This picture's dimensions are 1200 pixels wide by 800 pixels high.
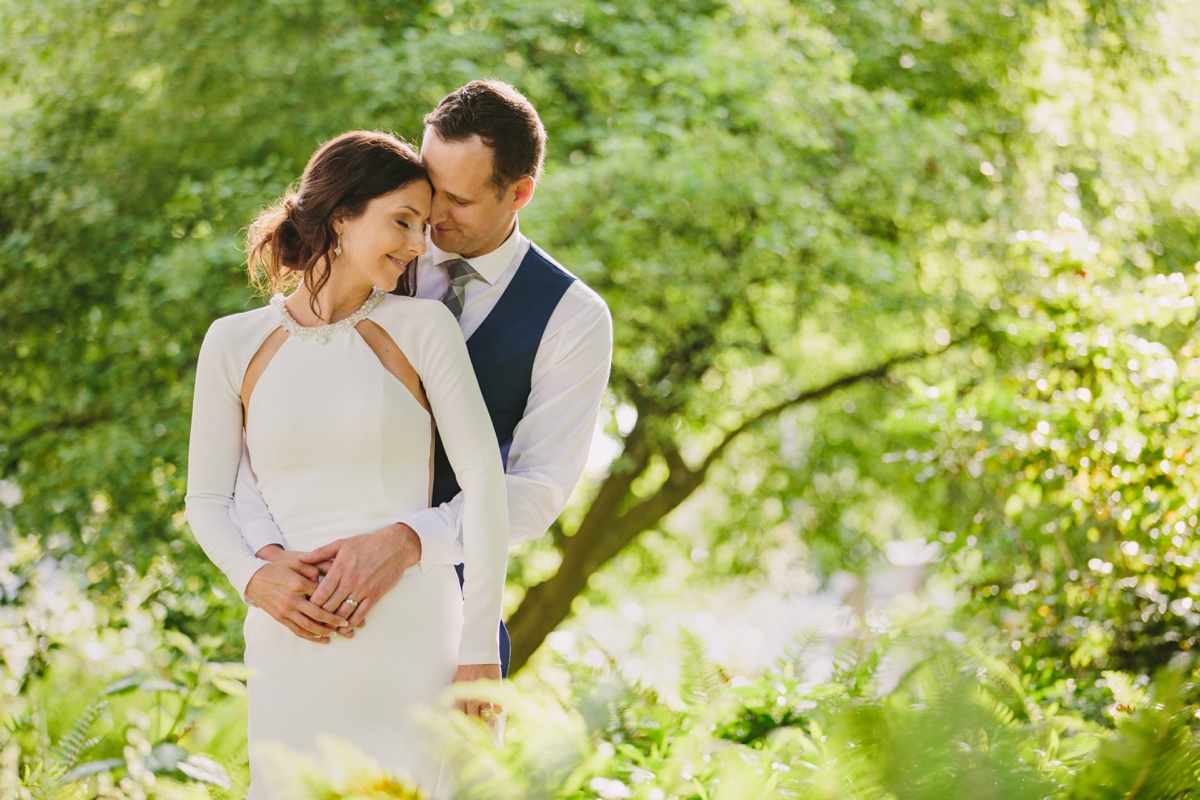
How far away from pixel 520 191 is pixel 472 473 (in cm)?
72

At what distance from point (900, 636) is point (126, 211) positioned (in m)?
5.80

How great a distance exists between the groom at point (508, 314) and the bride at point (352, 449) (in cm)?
8

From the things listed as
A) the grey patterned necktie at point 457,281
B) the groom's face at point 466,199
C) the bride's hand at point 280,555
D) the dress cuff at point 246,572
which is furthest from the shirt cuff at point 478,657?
the groom's face at point 466,199

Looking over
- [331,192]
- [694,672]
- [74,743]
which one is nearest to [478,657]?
[694,672]

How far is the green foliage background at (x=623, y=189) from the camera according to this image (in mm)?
5574

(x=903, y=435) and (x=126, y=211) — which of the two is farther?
(x=126, y=211)

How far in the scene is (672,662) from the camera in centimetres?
254

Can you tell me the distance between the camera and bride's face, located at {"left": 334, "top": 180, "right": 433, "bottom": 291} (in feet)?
6.71

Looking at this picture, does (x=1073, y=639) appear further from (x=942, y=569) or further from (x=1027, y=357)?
(x=1027, y=357)

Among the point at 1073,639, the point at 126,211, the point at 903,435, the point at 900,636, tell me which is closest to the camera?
the point at 900,636

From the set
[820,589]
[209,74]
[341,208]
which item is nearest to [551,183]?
[209,74]

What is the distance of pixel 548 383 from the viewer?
2.38 metres

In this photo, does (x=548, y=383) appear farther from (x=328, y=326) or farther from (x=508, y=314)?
(x=328, y=326)

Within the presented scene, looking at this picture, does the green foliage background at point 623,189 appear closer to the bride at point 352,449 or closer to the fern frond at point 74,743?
the fern frond at point 74,743
